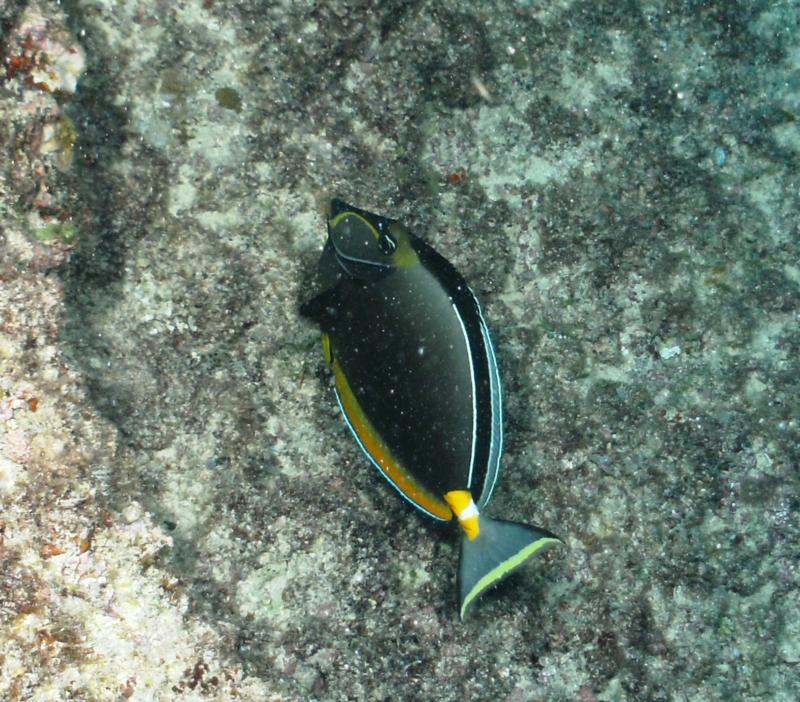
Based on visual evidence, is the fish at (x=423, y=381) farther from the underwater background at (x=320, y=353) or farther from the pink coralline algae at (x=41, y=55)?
the pink coralline algae at (x=41, y=55)

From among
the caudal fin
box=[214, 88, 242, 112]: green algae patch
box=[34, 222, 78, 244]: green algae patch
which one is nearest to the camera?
the caudal fin

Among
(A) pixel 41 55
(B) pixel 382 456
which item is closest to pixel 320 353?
(B) pixel 382 456

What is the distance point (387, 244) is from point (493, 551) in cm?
119

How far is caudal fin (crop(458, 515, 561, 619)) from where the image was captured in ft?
7.89

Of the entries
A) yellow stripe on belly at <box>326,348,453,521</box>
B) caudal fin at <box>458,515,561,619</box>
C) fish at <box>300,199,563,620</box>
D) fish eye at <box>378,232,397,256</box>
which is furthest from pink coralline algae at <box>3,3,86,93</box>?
caudal fin at <box>458,515,561,619</box>

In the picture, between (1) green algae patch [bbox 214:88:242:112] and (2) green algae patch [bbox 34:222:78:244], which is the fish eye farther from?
(2) green algae patch [bbox 34:222:78:244]

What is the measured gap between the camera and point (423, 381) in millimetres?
2492

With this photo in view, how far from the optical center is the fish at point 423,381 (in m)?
2.42

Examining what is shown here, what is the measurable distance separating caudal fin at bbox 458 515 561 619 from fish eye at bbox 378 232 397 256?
3.39 ft

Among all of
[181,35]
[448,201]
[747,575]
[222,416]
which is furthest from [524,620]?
[181,35]

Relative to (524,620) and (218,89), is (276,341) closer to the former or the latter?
(218,89)

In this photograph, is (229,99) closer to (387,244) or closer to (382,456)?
(387,244)

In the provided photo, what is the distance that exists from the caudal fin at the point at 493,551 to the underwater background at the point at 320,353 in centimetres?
28

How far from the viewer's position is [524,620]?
264cm
